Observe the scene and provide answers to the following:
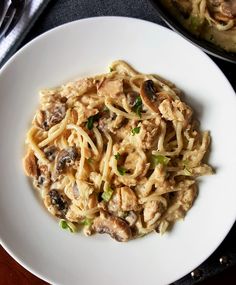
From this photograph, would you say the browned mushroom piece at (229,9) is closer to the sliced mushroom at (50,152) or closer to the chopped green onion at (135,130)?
the chopped green onion at (135,130)

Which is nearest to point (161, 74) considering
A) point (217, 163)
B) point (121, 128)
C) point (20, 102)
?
point (121, 128)

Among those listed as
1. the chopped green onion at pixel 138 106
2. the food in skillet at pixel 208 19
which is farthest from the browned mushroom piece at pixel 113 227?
the food in skillet at pixel 208 19

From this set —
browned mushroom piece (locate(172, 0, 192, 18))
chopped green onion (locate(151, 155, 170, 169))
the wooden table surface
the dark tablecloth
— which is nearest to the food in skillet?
browned mushroom piece (locate(172, 0, 192, 18))

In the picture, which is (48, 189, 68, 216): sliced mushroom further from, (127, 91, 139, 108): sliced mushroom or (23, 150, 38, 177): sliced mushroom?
(127, 91, 139, 108): sliced mushroom

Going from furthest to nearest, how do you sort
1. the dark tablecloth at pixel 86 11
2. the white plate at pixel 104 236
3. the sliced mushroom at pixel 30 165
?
1. the dark tablecloth at pixel 86 11
2. the sliced mushroom at pixel 30 165
3. the white plate at pixel 104 236

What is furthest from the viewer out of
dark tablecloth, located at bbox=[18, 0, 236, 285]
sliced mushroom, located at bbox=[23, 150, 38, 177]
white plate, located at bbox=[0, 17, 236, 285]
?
dark tablecloth, located at bbox=[18, 0, 236, 285]

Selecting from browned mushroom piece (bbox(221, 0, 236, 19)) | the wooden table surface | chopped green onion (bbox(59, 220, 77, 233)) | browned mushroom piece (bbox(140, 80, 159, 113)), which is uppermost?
browned mushroom piece (bbox(221, 0, 236, 19))

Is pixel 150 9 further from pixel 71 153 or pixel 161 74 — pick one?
pixel 71 153
